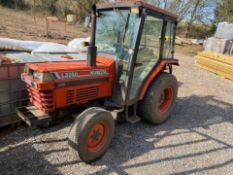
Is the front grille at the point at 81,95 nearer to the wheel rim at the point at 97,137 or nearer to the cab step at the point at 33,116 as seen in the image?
the cab step at the point at 33,116

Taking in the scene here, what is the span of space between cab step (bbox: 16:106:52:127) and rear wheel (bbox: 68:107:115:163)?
1.30ft

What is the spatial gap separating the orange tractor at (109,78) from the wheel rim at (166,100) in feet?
0.68

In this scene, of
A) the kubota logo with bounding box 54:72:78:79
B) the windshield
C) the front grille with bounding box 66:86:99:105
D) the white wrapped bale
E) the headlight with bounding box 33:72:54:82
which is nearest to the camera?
the headlight with bounding box 33:72:54:82

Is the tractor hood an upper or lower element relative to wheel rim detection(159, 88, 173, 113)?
upper

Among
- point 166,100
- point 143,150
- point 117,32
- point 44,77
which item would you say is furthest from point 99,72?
point 166,100

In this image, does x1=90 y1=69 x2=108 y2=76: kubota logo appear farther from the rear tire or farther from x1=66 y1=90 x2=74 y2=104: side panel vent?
the rear tire

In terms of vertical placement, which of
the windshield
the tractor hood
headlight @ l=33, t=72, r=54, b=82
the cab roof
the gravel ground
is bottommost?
the gravel ground

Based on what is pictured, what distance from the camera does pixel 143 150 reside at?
3.57 meters

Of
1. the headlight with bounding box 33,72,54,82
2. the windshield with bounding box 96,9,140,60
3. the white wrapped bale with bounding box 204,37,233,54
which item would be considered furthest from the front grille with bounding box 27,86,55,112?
the white wrapped bale with bounding box 204,37,233,54

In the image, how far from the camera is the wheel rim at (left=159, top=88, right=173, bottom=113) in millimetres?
4539

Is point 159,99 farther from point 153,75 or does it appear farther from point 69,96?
point 69,96

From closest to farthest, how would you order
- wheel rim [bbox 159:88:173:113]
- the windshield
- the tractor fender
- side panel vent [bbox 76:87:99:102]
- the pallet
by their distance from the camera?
side panel vent [bbox 76:87:99:102] → the windshield → the tractor fender → wheel rim [bbox 159:88:173:113] → the pallet

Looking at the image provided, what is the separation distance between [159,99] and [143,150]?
1.11 meters

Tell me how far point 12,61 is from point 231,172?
12.5 feet
